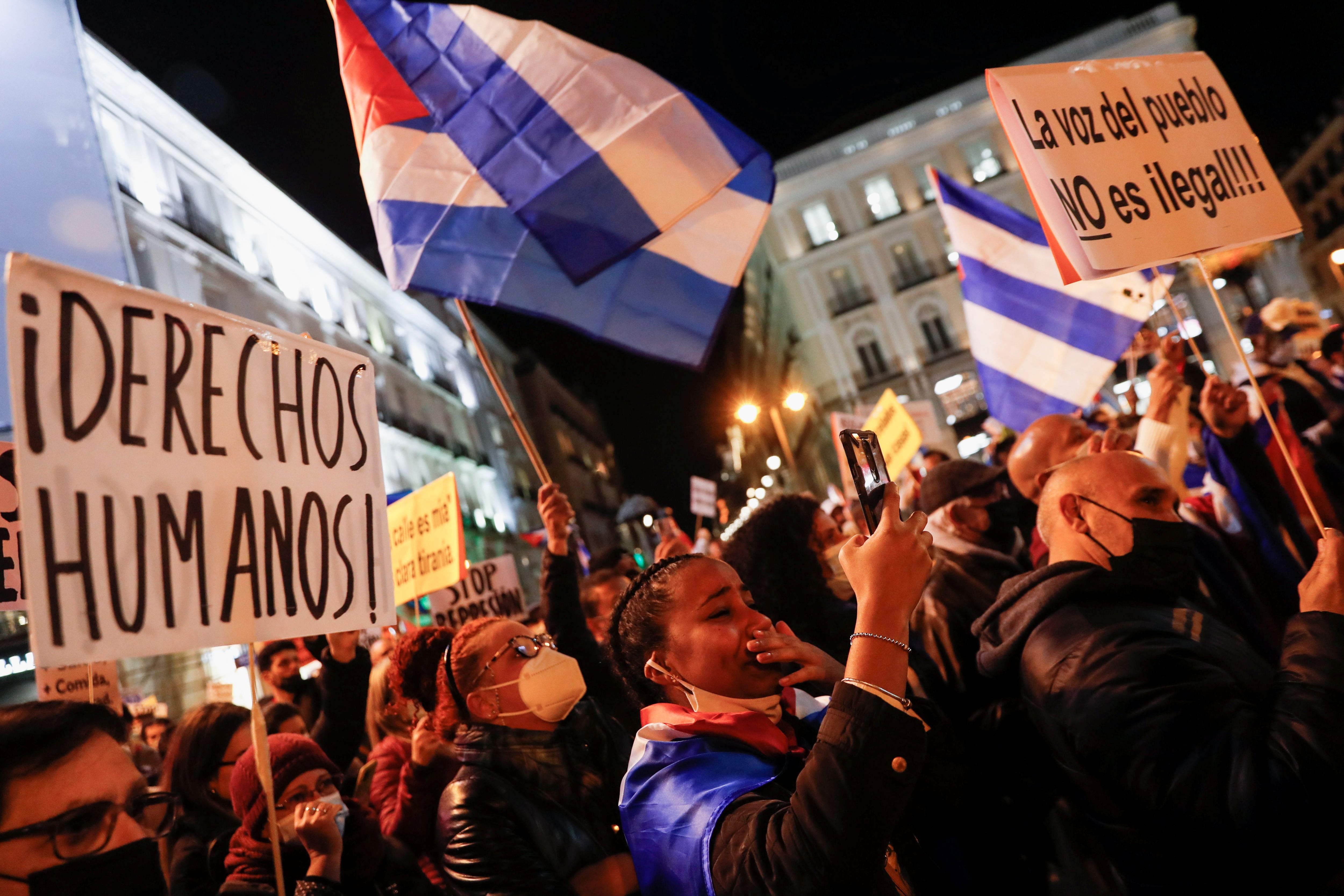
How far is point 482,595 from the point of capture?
21.1 ft

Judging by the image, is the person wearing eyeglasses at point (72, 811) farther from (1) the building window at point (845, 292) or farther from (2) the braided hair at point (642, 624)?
(1) the building window at point (845, 292)

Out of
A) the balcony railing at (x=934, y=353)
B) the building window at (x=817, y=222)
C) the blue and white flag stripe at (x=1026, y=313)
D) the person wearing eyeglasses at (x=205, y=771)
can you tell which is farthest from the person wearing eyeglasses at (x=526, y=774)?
the building window at (x=817, y=222)

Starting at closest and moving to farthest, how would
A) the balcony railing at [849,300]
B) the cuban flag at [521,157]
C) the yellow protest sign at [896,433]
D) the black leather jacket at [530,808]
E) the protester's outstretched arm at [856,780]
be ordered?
the protester's outstretched arm at [856,780] < the black leather jacket at [530,808] < the cuban flag at [521,157] < the yellow protest sign at [896,433] < the balcony railing at [849,300]

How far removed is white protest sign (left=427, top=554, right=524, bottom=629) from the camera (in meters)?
6.33

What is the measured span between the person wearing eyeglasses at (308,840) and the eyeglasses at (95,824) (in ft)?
2.41

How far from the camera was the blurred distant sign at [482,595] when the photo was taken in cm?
633

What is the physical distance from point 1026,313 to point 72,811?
616 centimetres

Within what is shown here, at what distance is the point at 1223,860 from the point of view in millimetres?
1910

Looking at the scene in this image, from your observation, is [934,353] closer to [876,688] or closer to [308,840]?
[308,840]

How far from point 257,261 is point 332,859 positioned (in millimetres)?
25018

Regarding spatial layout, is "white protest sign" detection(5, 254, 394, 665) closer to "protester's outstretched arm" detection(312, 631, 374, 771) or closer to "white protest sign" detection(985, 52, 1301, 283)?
"protester's outstretched arm" detection(312, 631, 374, 771)

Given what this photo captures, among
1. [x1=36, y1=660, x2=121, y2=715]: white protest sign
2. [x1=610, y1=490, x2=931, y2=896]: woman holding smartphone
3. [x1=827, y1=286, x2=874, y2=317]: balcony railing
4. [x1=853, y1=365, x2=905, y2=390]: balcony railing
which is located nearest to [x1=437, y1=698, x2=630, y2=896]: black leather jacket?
[x1=610, y1=490, x2=931, y2=896]: woman holding smartphone

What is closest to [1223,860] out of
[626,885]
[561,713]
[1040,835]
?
[1040,835]

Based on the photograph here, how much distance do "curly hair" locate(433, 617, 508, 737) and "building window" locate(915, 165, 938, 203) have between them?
4154 cm
